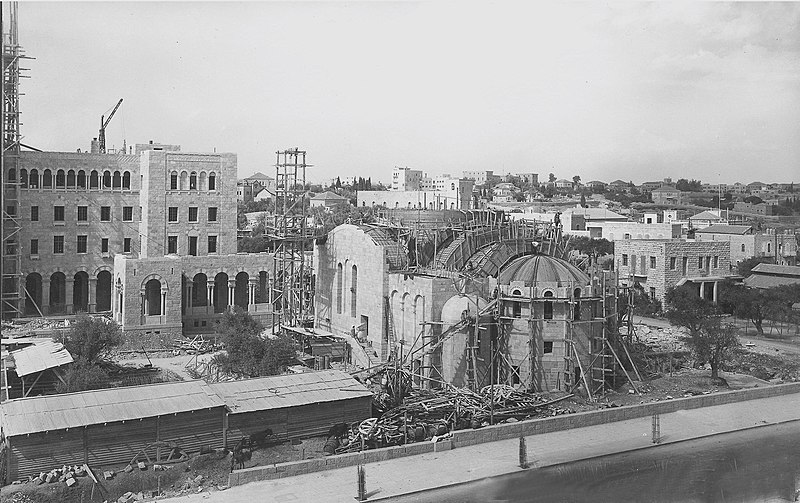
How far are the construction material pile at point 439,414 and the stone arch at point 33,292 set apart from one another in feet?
108

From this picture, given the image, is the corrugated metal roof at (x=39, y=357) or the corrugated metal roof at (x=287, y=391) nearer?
the corrugated metal roof at (x=287, y=391)

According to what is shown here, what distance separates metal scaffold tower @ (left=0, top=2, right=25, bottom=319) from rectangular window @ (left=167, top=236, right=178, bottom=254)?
9598 mm

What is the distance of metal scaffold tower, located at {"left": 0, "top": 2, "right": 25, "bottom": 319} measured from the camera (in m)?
51.8

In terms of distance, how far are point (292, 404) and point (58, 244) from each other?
108 ft

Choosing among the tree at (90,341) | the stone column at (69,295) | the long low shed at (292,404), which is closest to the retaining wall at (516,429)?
the long low shed at (292,404)

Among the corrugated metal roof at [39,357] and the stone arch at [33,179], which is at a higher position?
the stone arch at [33,179]

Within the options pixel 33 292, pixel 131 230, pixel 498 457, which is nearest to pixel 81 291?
pixel 33 292

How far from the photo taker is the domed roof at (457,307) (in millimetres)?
36250

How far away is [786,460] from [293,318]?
98.4ft

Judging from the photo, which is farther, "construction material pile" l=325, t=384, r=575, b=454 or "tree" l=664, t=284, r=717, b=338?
"tree" l=664, t=284, r=717, b=338

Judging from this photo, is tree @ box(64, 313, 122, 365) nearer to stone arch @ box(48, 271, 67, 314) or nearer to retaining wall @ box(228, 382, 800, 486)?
retaining wall @ box(228, 382, 800, 486)

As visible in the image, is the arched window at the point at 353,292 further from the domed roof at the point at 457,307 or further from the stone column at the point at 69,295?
the stone column at the point at 69,295

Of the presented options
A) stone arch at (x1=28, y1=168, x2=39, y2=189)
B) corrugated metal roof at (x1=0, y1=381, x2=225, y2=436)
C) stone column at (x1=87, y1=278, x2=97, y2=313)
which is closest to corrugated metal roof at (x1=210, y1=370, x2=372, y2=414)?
corrugated metal roof at (x1=0, y1=381, x2=225, y2=436)

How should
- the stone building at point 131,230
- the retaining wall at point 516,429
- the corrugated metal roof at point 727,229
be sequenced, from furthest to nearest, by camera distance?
the corrugated metal roof at point 727,229 → the stone building at point 131,230 → the retaining wall at point 516,429
